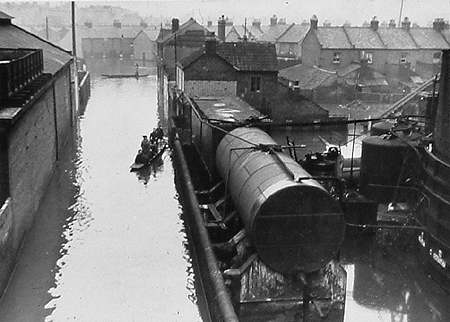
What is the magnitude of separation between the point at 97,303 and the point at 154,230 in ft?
16.7

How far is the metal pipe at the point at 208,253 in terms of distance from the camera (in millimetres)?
11961

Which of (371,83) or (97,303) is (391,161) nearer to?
(97,303)

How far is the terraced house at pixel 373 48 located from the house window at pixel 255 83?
24.8 m

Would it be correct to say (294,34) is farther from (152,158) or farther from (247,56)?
(152,158)

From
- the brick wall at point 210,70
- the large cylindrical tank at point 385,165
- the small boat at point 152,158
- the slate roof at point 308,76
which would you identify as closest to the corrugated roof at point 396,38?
the slate roof at point 308,76

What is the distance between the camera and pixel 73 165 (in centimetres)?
2725

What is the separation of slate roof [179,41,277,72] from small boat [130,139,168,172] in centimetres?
865

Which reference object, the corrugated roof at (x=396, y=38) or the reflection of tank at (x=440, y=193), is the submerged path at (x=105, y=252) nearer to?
the reflection of tank at (x=440, y=193)

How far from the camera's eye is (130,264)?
647 inches

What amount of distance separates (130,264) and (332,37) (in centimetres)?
5077

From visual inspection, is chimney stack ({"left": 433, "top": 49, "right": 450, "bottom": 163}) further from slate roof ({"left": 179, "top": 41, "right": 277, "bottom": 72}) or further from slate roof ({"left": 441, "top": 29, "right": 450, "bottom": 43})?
slate roof ({"left": 441, "top": 29, "right": 450, "bottom": 43})

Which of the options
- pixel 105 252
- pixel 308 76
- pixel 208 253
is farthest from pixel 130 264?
pixel 308 76

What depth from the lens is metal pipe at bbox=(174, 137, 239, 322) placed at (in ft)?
39.2

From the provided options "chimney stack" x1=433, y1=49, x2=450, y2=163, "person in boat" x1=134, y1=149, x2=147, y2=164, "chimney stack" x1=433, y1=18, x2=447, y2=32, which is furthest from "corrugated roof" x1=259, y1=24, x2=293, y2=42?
"chimney stack" x1=433, y1=49, x2=450, y2=163
